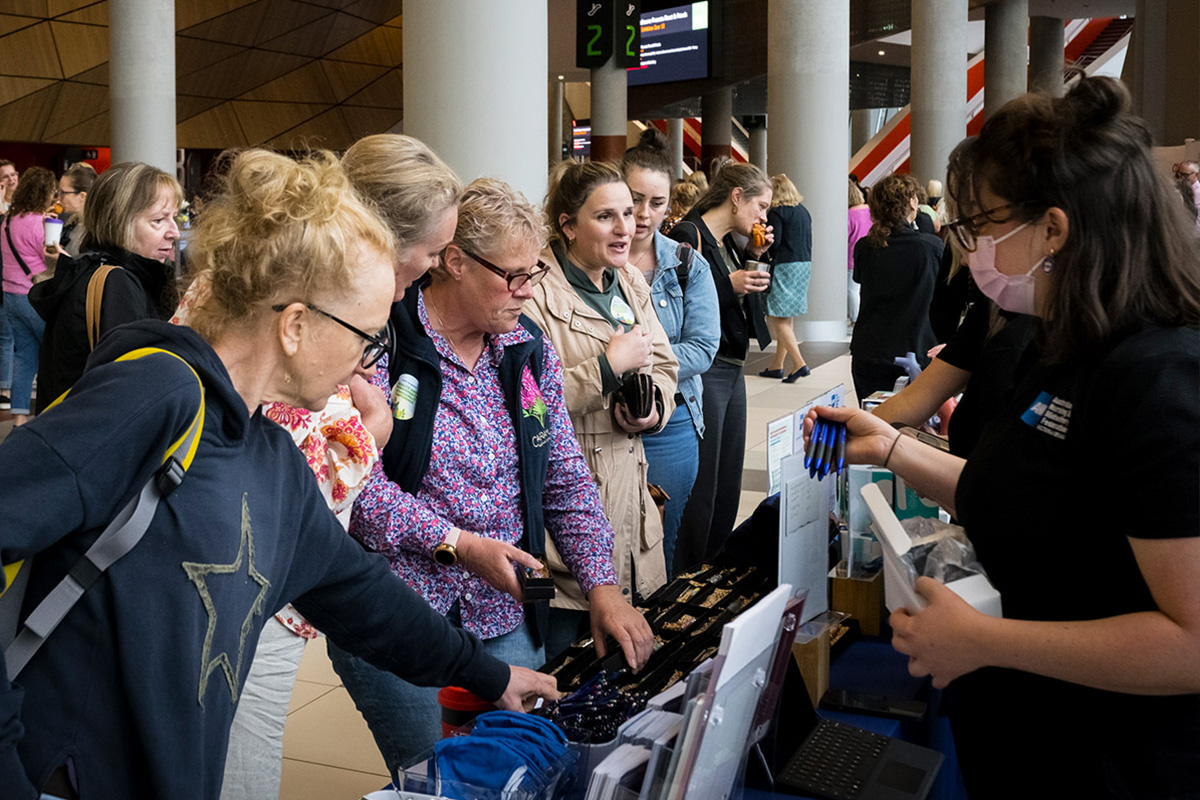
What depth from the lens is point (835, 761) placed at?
1.78 m

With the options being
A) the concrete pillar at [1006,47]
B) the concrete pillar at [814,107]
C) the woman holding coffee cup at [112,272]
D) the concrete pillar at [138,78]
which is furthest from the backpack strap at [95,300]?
the concrete pillar at [1006,47]

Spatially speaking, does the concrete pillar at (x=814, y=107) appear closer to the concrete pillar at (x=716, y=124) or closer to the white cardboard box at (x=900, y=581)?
the white cardboard box at (x=900, y=581)

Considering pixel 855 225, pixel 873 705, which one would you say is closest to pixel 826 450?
pixel 873 705

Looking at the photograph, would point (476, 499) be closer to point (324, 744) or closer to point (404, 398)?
point (404, 398)

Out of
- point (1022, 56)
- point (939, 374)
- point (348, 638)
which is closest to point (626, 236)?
point (939, 374)

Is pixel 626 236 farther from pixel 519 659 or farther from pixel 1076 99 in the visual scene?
pixel 1076 99

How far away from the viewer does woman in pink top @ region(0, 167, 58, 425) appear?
7.28 m

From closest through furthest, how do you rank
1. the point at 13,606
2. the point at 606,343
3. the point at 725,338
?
1. the point at 13,606
2. the point at 606,343
3. the point at 725,338

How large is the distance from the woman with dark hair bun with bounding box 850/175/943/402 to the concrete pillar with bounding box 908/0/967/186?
30.3 feet

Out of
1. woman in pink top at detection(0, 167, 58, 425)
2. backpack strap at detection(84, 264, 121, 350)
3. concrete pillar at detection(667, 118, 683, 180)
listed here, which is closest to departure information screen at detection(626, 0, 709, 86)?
concrete pillar at detection(667, 118, 683, 180)

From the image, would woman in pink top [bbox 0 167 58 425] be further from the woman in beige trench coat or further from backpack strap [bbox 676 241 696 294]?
the woman in beige trench coat

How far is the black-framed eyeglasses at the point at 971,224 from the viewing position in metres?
1.57

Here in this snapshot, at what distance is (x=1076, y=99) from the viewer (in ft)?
5.04

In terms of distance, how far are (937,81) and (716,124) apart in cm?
1038
